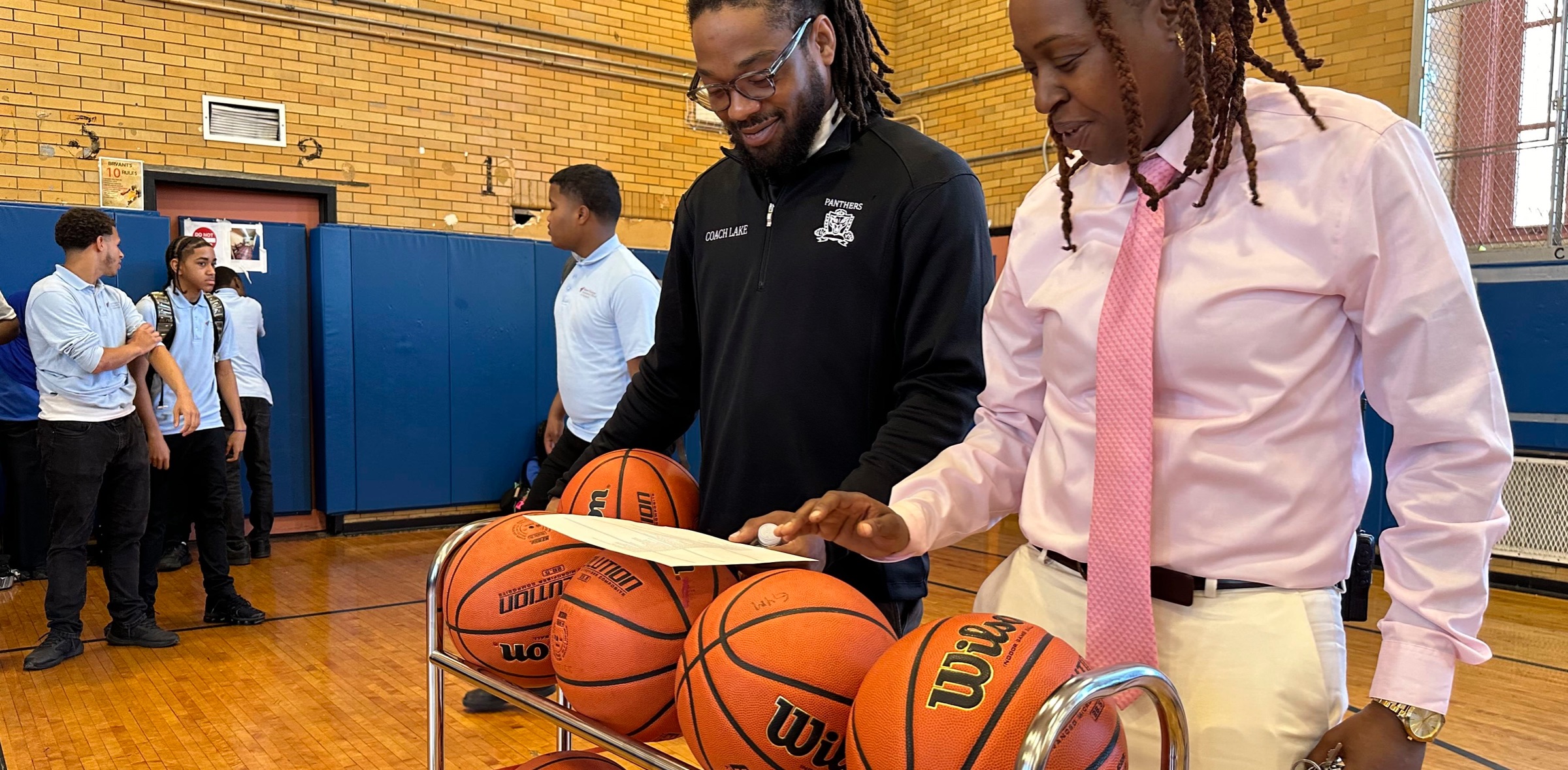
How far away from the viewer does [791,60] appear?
182 centimetres

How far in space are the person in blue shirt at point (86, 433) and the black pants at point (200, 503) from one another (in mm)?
286

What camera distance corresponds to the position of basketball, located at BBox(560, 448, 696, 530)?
5.93 ft

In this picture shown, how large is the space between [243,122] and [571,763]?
24.4 feet

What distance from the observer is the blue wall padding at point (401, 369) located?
7781mm

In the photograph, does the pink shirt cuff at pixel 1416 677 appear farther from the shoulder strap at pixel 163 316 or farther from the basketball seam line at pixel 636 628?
the shoulder strap at pixel 163 316

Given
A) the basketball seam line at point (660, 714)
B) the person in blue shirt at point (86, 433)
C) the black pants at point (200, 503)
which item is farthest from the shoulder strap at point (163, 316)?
the basketball seam line at point (660, 714)

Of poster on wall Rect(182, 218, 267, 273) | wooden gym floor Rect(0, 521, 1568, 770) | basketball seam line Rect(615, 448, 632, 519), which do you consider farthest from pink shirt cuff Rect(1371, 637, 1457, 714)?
poster on wall Rect(182, 218, 267, 273)

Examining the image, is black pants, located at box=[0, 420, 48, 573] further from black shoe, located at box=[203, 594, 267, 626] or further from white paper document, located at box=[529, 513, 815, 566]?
white paper document, located at box=[529, 513, 815, 566]

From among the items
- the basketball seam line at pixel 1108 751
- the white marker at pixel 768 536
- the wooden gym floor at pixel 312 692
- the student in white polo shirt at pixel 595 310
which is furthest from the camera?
the student in white polo shirt at pixel 595 310

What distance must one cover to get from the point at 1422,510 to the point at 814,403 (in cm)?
96

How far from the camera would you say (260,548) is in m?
7.08

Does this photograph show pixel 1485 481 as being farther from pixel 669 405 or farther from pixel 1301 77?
pixel 1301 77

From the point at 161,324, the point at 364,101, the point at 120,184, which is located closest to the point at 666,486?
the point at 161,324

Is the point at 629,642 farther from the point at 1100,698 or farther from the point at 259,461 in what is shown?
the point at 259,461
